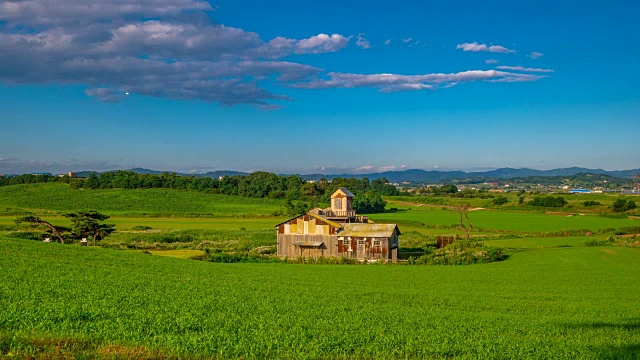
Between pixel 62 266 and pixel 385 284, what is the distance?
18.8 m

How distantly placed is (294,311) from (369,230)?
36.6m

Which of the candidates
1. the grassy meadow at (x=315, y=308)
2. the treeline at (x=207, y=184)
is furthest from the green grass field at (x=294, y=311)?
the treeline at (x=207, y=184)

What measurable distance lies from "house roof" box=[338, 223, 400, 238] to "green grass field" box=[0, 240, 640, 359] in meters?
15.9

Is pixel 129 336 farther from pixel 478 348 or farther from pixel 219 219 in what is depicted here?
pixel 219 219

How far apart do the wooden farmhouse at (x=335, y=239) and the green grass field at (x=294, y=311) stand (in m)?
15.8

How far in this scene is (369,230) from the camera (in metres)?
56.4

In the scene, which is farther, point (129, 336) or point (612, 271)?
point (612, 271)

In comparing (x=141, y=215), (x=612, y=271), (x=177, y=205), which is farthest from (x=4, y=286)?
(x=177, y=205)

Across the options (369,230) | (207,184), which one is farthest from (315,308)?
(207,184)

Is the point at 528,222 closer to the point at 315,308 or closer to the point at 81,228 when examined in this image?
the point at 81,228

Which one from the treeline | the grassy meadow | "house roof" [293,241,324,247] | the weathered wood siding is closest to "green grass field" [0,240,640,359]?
the grassy meadow

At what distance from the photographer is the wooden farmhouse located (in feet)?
181

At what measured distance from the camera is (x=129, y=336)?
42.6 feet

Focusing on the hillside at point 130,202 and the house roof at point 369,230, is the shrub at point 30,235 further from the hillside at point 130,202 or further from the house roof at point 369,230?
the hillside at point 130,202
